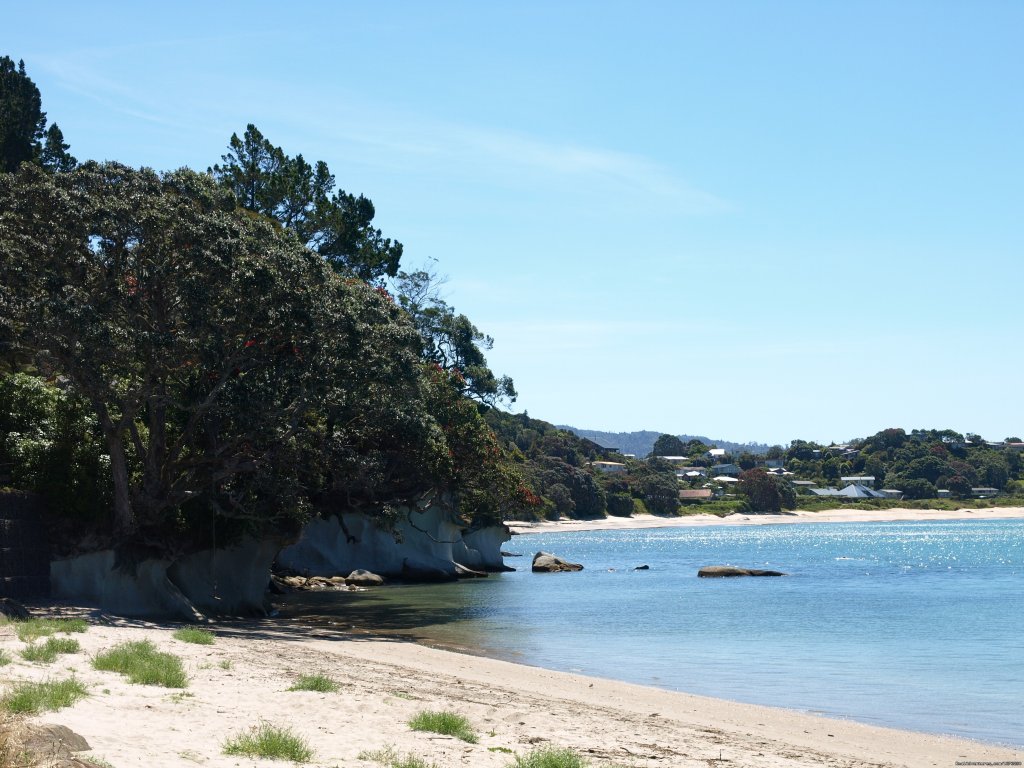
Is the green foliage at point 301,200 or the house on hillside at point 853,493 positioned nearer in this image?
the green foliage at point 301,200

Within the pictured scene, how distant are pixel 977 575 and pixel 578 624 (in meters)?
32.7

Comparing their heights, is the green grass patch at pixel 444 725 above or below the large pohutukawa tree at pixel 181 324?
below

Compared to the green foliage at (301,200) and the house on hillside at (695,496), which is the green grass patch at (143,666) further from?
the house on hillside at (695,496)

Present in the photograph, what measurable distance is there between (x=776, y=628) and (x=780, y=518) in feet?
399

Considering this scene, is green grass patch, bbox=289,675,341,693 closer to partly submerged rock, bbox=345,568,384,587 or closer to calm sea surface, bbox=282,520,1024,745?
calm sea surface, bbox=282,520,1024,745

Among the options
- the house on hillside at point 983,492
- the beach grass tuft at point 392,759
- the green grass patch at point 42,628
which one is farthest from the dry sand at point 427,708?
the house on hillside at point 983,492

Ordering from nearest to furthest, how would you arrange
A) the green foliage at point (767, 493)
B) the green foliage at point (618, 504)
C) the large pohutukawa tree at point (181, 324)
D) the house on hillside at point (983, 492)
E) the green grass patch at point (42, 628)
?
the green grass patch at point (42, 628) → the large pohutukawa tree at point (181, 324) → the green foliage at point (618, 504) → the green foliage at point (767, 493) → the house on hillside at point (983, 492)

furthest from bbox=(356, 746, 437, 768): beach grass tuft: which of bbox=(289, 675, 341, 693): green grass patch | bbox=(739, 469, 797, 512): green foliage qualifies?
bbox=(739, 469, 797, 512): green foliage

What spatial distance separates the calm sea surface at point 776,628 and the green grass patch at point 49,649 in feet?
35.1

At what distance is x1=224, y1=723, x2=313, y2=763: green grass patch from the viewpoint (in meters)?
9.62

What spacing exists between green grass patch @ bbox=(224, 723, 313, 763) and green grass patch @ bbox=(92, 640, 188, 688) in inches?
140

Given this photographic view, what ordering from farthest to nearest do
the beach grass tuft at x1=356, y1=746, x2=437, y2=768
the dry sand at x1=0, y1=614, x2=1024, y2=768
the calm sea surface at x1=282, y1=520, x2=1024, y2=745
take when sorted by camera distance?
the calm sea surface at x1=282, y1=520, x2=1024, y2=745
the dry sand at x1=0, y1=614, x2=1024, y2=768
the beach grass tuft at x1=356, y1=746, x2=437, y2=768

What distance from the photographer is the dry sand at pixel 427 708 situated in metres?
10.4

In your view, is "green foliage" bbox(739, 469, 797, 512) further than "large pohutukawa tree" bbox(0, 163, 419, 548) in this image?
Yes
